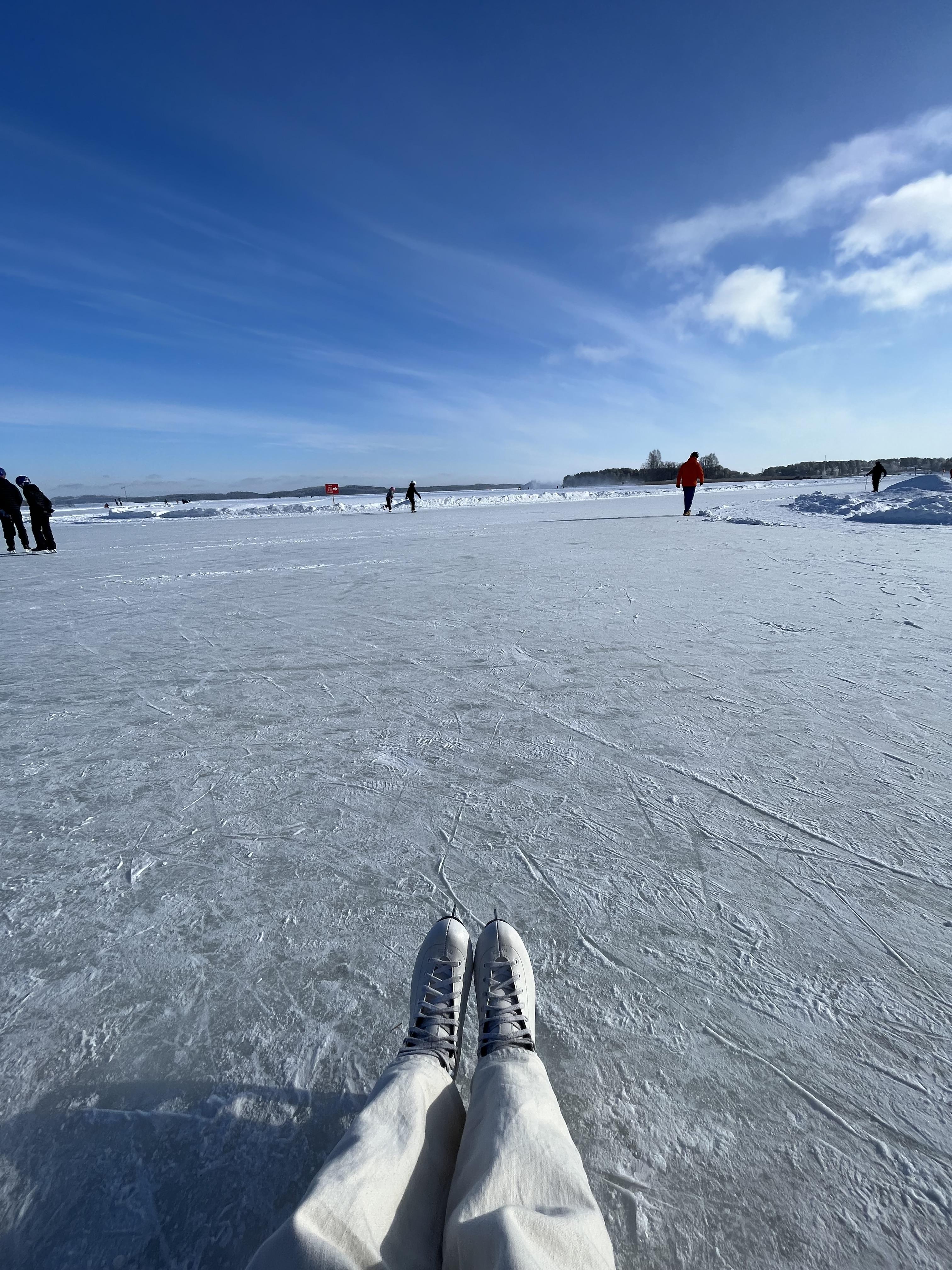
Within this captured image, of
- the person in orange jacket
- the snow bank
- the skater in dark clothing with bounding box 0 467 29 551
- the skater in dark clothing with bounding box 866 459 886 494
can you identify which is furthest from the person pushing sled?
the snow bank

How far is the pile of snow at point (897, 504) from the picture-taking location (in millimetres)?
11680

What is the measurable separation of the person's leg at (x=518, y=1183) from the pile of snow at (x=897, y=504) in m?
14.0

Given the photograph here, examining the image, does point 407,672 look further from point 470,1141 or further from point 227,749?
point 470,1141

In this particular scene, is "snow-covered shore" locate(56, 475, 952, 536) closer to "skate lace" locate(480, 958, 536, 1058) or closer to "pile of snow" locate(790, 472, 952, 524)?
"pile of snow" locate(790, 472, 952, 524)

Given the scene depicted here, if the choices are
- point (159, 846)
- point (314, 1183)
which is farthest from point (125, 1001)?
point (314, 1183)

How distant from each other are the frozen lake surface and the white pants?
5.7 inches

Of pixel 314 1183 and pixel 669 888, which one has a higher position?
pixel 314 1183

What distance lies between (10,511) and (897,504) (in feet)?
63.4

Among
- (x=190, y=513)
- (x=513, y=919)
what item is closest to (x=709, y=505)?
(x=513, y=919)

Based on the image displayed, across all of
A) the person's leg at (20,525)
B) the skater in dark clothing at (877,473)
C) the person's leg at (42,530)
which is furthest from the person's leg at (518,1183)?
the skater in dark clothing at (877,473)

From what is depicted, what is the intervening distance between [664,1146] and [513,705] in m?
1.96

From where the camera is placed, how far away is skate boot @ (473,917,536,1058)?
3.82ft

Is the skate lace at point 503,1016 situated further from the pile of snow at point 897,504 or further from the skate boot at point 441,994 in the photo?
the pile of snow at point 897,504

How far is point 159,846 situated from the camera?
1882 millimetres
